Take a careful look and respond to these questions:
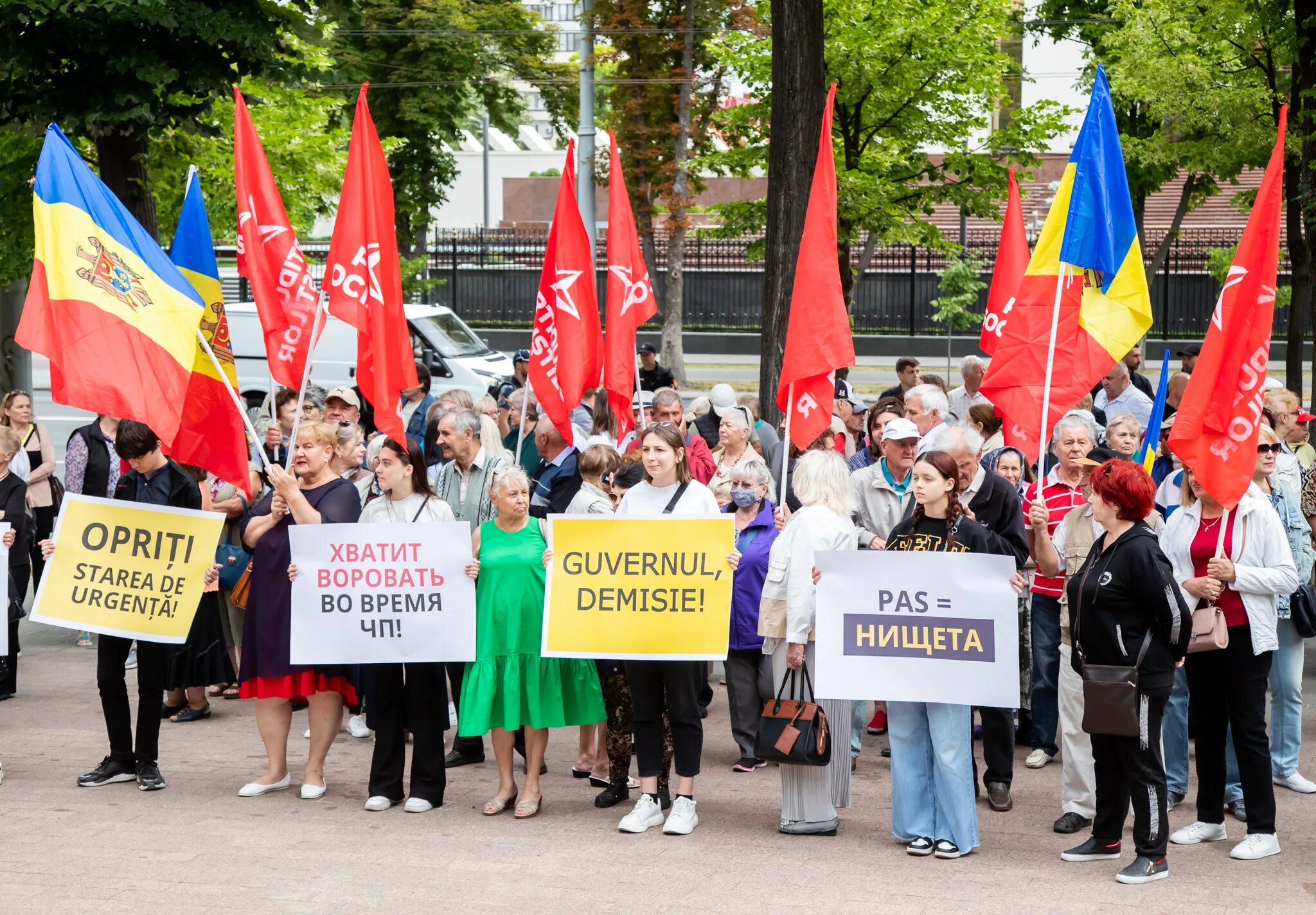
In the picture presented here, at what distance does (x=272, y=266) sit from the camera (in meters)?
8.35

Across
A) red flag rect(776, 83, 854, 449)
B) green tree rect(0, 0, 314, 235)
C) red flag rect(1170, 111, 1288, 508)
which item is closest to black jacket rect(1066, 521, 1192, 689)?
red flag rect(1170, 111, 1288, 508)

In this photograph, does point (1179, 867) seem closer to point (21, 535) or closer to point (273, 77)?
point (21, 535)

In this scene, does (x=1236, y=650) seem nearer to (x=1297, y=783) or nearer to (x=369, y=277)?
(x=1297, y=783)

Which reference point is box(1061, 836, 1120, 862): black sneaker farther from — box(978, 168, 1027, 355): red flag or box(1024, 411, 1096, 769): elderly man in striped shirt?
box(978, 168, 1027, 355): red flag

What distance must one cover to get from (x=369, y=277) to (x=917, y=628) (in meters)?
3.43

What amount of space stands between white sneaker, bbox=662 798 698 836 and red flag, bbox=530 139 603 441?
3.23m

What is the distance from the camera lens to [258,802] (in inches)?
298

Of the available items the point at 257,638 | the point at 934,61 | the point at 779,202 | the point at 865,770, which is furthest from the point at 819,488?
the point at 934,61

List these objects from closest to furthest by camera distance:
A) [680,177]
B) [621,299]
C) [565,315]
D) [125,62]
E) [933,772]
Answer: [933,772] < [565,315] < [621,299] < [125,62] < [680,177]

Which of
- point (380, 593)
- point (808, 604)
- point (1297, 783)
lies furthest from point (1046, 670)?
point (380, 593)

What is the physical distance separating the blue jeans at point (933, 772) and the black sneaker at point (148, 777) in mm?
3725

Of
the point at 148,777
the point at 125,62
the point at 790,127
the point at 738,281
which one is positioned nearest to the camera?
the point at 148,777

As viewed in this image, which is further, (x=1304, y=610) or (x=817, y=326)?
(x=817, y=326)

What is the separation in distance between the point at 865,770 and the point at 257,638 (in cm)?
327
